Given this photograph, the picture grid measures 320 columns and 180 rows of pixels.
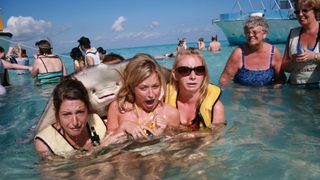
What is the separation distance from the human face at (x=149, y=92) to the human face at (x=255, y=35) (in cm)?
234

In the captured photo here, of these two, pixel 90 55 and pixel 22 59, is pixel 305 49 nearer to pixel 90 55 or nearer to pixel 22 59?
pixel 90 55

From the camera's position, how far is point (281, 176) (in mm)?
2734

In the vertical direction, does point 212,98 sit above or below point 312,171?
above

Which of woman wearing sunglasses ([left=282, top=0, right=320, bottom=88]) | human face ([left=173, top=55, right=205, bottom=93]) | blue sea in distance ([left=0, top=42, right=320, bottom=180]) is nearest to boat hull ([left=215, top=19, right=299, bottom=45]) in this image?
woman wearing sunglasses ([left=282, top=0, right=320, bottom=88])

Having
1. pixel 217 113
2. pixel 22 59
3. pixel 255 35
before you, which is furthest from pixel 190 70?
pixel 22 59

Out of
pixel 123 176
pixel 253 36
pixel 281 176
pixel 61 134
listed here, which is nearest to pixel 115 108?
pixel 61 134

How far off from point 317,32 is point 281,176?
296 centimetres

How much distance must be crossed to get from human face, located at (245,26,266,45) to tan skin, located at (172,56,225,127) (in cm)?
189

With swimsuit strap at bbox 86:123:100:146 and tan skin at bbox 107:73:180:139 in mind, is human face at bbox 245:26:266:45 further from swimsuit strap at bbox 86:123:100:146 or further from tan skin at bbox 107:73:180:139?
swimsuit strap at bbox 86:123:100:146

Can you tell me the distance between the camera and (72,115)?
10.6 feet

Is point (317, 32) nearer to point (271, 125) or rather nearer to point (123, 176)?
point (271, 125)

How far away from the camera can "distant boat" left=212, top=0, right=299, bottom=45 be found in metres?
25.9

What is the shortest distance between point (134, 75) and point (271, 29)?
2652cm

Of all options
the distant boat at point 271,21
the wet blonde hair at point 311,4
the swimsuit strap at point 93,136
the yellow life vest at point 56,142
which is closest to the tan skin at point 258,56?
the wet blonde hair at point 311,4
